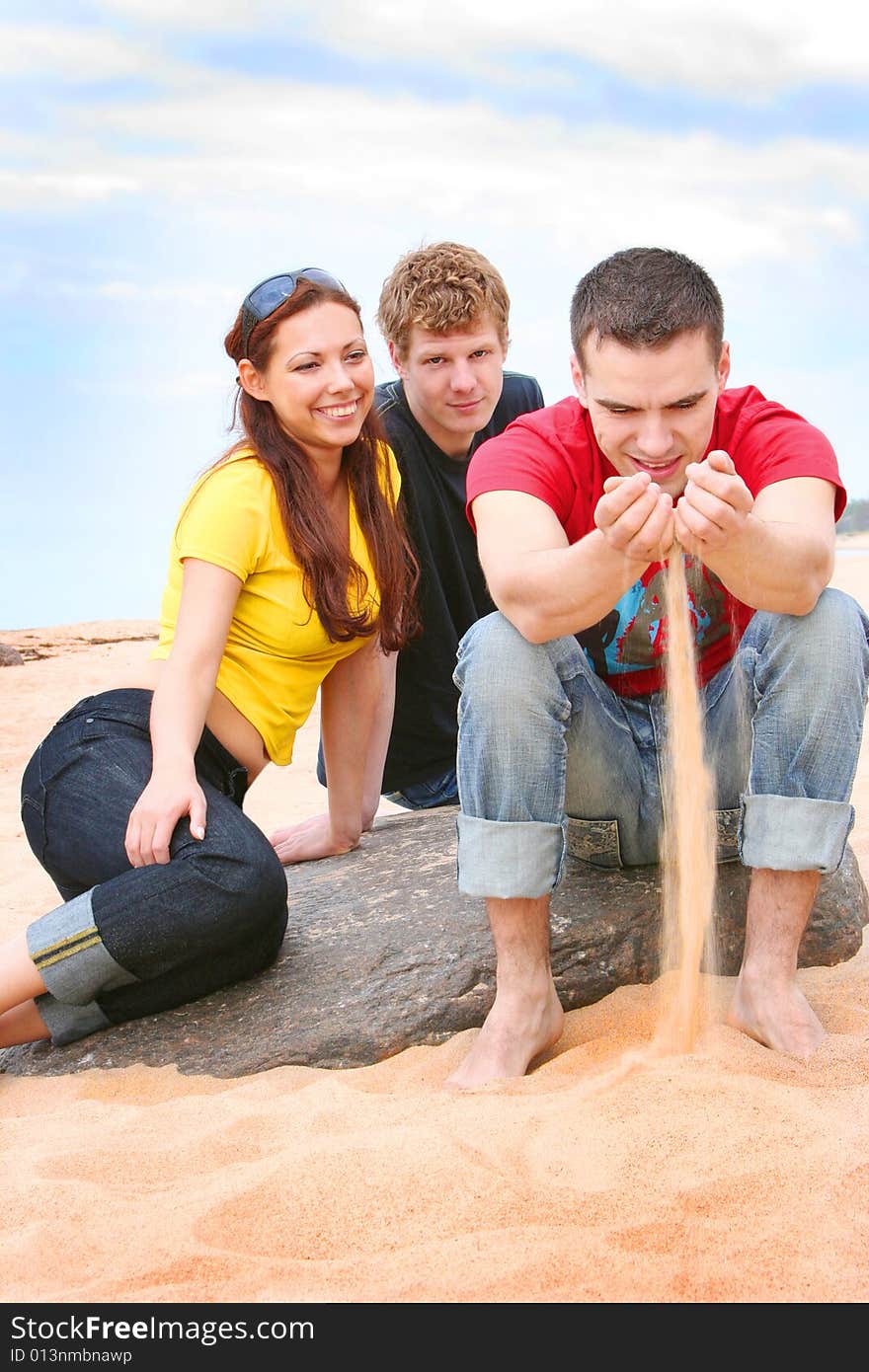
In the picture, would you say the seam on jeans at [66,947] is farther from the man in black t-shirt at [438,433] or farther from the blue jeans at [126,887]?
the man in black t-shirt at [438,433]

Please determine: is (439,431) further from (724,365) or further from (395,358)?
(724,365)

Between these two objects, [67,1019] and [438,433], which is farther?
[438,433]

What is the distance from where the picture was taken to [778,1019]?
271 cm

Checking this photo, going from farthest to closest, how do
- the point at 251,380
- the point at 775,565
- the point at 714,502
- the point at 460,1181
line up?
the point at 251,380
the point at 775,565
the point at 714,502
the point at 460,1181

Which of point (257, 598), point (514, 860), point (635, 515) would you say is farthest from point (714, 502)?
point (257, 598)

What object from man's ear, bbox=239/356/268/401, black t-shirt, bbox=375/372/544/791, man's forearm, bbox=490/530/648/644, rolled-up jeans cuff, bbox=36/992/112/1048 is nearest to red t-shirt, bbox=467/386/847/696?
man's forearm, bbox=490/530/648/644

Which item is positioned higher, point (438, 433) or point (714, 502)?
point (438, 433)

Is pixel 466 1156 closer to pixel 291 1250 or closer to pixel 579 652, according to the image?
pixel 291 1250

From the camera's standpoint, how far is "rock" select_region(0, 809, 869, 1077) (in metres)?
2.96

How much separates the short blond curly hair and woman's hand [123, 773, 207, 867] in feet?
5.33

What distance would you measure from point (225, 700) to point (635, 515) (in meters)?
1.25

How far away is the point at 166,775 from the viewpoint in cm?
296

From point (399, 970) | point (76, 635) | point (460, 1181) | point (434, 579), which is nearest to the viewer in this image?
point (460, 1181)
